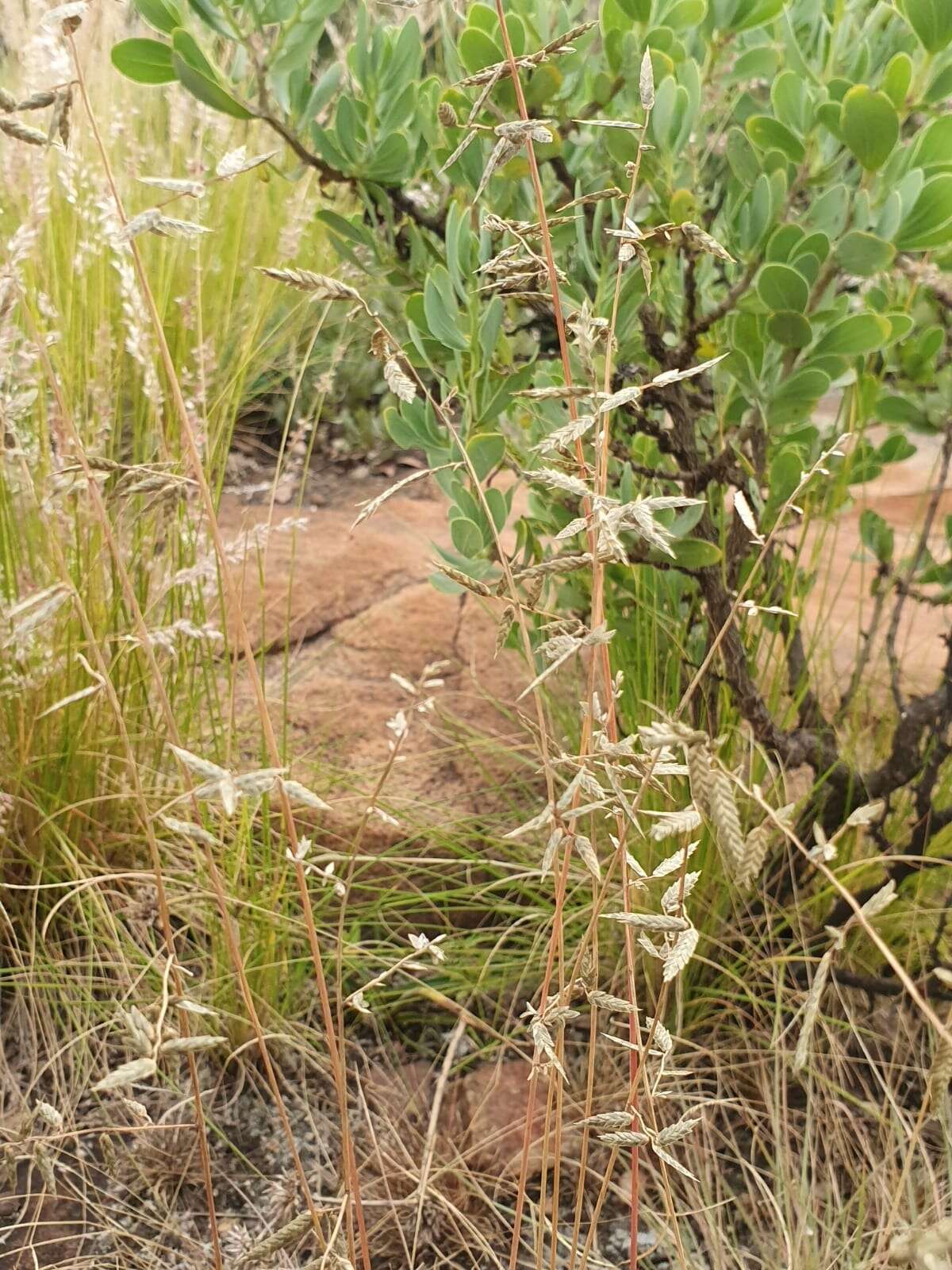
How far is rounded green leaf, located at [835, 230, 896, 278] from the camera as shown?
4.15 feet

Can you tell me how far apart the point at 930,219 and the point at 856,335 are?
147 millimetres

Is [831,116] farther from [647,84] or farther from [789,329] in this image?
[647,84]

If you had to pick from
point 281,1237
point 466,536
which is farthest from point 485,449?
point 281,1237

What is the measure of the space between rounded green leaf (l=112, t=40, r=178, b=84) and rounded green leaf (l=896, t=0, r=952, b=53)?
2.73 ft

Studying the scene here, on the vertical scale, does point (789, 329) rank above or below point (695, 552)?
above

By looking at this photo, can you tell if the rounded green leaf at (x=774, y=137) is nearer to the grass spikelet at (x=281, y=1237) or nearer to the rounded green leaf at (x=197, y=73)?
the rounded green leaf at (x=197, y=73)

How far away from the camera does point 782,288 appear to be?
1.28 metres

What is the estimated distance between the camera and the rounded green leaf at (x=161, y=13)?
1293 mm

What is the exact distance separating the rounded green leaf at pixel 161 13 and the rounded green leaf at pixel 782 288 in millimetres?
720

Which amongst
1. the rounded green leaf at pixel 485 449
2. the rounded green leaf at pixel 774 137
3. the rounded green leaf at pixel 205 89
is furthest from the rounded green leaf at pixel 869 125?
the rounded green leaf at pixel 205 89

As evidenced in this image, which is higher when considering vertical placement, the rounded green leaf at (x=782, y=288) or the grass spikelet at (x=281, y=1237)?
the rounded green leaf at (x=782, y=288)

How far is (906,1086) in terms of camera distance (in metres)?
1.62

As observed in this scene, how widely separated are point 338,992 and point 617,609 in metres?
0.90

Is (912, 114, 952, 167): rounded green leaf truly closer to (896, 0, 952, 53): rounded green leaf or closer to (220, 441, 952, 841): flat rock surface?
(896, 0, 952, 53): rounded green leaf
